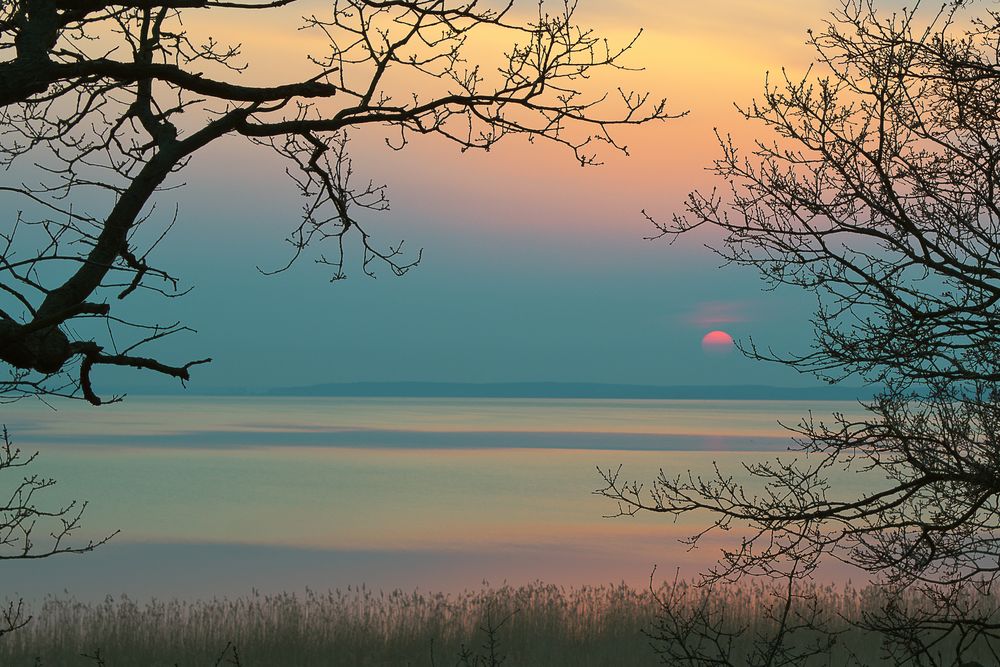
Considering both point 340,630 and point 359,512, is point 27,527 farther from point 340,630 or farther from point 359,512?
point 359,512

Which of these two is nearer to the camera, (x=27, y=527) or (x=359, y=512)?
(x=27, y=527)

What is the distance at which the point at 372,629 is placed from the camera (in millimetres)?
17797

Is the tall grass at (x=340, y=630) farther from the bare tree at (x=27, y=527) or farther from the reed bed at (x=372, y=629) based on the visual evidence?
the bare tree at (x=27, y=527)

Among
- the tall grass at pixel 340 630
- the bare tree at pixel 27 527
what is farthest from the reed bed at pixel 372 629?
the bare tree at pixel 27 527

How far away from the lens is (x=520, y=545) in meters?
40.4

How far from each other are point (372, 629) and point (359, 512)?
35206mm

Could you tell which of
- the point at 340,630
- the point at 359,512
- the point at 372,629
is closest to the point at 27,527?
the point at 340,630

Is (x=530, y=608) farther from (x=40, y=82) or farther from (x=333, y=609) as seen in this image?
(x=40, y=82)

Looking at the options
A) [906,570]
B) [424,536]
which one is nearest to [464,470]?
[424,536]

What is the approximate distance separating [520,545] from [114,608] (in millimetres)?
23737

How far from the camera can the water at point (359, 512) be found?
33.1 meters

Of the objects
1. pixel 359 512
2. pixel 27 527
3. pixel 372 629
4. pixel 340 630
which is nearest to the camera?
pixel 340 630

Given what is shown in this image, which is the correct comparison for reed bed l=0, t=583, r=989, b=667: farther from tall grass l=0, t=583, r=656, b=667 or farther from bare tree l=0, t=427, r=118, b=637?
bare tree l=0, t=427, r=118, b=637

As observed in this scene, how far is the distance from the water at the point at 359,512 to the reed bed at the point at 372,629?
381 cm
